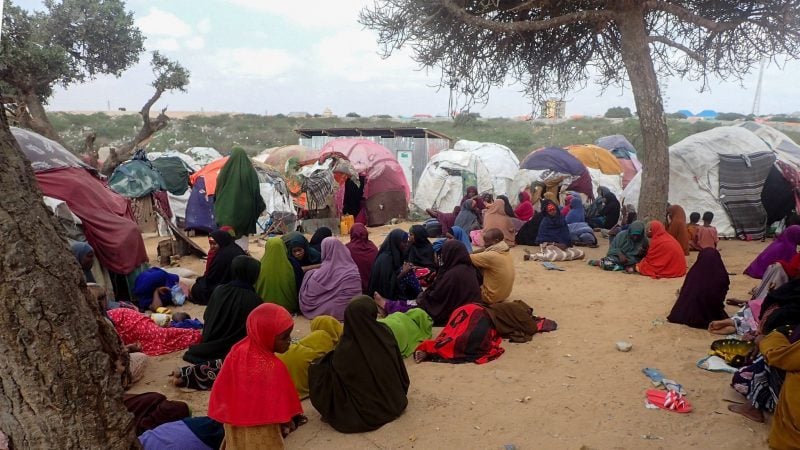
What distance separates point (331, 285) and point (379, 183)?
7282 millimetres

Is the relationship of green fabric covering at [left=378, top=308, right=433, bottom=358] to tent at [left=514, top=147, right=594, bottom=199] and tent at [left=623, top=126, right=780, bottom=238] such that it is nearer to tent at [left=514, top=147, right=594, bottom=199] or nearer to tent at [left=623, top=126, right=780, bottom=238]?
tent at [left=623, top=126, right=780, bottom=238]

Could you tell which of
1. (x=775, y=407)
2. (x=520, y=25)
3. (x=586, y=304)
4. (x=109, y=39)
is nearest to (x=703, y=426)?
(x=775, y=407)

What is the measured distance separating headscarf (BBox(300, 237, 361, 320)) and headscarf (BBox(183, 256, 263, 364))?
1393 millimetres

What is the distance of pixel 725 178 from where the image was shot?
1027 centimetres

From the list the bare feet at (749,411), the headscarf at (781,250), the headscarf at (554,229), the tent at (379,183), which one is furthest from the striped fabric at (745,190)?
the bare feet at (749,411)

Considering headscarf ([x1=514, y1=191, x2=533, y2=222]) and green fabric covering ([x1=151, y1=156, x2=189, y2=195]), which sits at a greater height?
green fabric covering ([x1=151, y1=156, x2=189, y2=195])

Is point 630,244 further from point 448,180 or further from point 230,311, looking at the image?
point 448,180

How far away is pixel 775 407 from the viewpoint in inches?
133

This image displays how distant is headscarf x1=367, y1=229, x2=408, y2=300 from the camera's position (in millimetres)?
6148

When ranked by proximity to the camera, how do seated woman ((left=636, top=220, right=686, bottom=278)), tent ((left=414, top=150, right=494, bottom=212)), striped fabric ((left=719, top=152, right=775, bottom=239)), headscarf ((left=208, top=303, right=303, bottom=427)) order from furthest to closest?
tent ((left=414, top=150, right=494, bottom=212)), striped fabric ((left=719, top=152, right=775, bottom=239)), seated woman ((left=636, top=220, right=686, bottom=278)), headscarf ((left=208, top=303, right=303, bottom=427))

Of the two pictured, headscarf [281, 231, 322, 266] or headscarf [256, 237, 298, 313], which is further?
headscarf [281, 231, 322, 266]

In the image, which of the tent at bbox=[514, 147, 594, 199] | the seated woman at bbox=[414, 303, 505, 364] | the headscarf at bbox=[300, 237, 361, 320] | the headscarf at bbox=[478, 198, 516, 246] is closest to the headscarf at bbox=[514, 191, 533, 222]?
the headscarf at bbox=[478, 198, 516, 246]

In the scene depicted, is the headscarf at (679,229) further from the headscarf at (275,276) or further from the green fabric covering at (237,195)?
the green fabric covering at (237,195)

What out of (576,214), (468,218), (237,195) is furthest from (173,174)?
(576,214)
